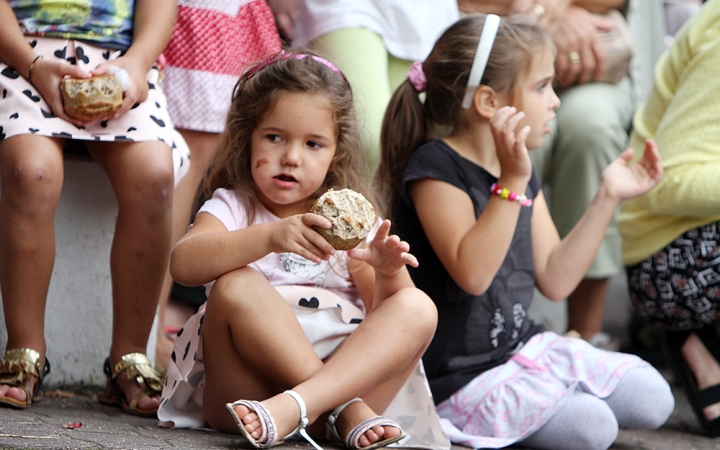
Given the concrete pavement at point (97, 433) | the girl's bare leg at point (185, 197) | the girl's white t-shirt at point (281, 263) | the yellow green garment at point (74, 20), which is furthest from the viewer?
the girl's bare leg at point (185, 197)

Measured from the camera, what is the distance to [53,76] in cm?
201

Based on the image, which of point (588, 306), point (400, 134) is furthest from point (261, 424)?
point (588, 306)

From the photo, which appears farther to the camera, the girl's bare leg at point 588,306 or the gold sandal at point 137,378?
the girl's bare leg at point 588,306

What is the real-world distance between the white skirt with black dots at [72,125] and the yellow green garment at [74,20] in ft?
0.07

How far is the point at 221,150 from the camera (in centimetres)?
203

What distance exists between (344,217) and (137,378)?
803 mm

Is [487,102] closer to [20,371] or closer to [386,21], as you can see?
[386,21]

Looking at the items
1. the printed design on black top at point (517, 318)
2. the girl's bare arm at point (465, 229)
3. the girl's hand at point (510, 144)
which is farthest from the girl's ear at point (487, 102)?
the printed design on black top at point (517, 318)

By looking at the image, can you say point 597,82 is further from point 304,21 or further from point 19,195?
point 19,195

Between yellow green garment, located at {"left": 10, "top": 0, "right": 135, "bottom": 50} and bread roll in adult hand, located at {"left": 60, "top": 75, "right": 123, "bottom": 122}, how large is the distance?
22cm

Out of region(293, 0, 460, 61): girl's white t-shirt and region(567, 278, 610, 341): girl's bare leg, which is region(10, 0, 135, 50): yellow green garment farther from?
region(567, 278, 610, 341): girl's bare leg

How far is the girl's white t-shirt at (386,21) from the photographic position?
2.74 meters

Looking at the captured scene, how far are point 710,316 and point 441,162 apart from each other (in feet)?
3.16

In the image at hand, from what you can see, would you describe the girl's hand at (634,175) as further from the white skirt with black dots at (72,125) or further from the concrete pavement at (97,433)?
the white skirt with black dots at (72,125)
